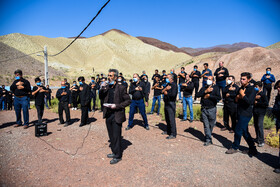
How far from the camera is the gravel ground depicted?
12.3ft

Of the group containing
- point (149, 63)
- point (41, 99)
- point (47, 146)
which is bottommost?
point (47, 146)

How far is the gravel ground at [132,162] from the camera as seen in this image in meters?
3.75

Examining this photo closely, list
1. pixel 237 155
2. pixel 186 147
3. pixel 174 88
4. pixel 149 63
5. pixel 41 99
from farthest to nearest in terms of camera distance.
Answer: pixel 149 63 < pixel 41 99 < pixel 174 88 < pixel 186 147 < pixel 237 155

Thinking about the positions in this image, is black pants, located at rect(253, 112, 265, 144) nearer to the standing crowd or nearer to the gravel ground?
the standing crowd

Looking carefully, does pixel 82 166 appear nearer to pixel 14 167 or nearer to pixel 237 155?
pixel 14 167

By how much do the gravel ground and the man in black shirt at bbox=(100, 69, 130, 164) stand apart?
458 millimetres

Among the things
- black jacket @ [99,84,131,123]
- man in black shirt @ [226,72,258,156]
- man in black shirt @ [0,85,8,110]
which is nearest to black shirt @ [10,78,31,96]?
black jacket @ [99,84,131,123]

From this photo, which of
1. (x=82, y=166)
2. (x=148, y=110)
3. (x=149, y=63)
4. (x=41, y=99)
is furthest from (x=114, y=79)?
(x=149, y=63)

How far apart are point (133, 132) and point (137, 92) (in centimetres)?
158

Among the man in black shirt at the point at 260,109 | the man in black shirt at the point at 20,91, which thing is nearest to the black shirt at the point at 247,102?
the man in black shirt at the point at 260,109

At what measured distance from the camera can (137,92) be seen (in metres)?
7.21

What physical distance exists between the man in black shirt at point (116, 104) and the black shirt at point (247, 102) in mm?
2901

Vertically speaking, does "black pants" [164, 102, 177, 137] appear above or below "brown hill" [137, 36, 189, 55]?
below

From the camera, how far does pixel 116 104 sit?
4.41 m
